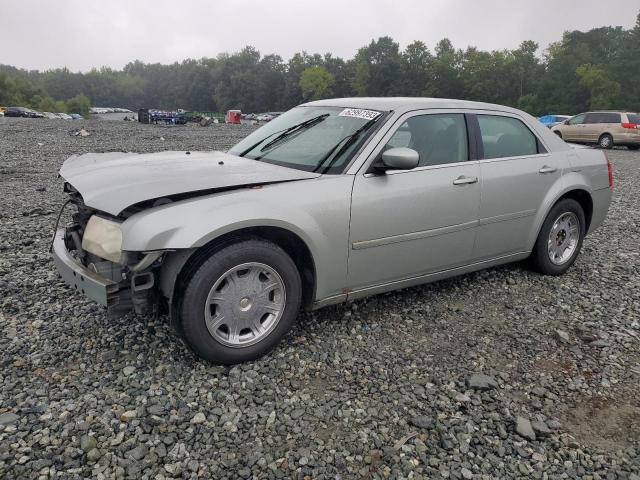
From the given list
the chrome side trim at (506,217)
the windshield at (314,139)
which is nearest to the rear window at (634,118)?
the chrome side trim at (506,217)

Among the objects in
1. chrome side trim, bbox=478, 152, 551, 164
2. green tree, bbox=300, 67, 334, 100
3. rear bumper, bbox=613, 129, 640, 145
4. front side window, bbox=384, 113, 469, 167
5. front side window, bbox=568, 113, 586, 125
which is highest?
green tree, bbox=300, 67, 334, 100

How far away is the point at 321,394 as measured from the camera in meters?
2.92

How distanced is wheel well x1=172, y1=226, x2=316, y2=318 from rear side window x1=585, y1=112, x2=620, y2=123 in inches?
832

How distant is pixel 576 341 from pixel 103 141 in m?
19.8

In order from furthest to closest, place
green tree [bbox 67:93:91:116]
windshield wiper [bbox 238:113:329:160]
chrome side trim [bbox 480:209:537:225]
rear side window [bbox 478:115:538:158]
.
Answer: green tree [bbox 67:93:91:116], rear side window [bbox 478:115:538:158], chrome side trim [bbox 480:209:537:225], windshield wiper [bbox 238:113:329:160]

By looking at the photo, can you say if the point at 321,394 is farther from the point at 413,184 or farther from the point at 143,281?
the point at 413,184

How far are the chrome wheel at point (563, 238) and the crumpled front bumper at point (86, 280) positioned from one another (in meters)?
3.87

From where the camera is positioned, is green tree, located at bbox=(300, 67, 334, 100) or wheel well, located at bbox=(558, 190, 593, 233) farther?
green tree, located at bbox=(300, 67, 334, 100)

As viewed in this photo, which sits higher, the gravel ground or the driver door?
the driver door

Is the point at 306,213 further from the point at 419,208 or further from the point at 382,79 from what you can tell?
the point at 382,79

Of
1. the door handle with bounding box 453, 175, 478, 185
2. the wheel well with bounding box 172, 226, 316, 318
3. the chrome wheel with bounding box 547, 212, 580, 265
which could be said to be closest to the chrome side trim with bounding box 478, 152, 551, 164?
the door handle with bounding box 453, 175, 478, 185

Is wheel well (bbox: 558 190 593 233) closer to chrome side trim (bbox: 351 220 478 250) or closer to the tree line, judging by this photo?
chrome side trim (bbox: 351 220 478 250)

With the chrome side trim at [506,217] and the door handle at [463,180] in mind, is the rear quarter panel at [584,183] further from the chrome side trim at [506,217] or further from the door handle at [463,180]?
the door handle at [463,180]

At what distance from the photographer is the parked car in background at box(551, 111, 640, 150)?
20.0 metres
